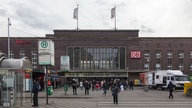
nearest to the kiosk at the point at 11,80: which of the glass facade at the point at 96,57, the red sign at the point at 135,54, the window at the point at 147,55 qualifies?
the glass facade at the point at 96,57

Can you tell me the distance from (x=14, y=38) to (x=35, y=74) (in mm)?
38949

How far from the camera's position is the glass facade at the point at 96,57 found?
8800 centimetres

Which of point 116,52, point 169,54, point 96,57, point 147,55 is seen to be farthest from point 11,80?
point 169,54

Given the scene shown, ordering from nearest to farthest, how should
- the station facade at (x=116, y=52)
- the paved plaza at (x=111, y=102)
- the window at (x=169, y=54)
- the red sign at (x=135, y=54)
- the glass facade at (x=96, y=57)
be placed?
the paved plaza at (x=111, y=102) < the red sign at (x=135, y=54) < the station facade at (x=116, y=52) < the glass facade at (x=96, y=57) < the window at (x=169, y=54)

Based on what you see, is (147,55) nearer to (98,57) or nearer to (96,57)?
(98,57)

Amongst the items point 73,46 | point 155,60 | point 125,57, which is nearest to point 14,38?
point 73,46

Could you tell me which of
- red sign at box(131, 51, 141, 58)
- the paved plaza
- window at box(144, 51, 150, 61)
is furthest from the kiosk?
window at box(144, 51, 150, 61)

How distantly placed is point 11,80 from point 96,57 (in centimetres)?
6544

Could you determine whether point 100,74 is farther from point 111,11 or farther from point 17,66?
point 17,66

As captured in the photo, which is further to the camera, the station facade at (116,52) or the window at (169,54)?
the window at (169,54)

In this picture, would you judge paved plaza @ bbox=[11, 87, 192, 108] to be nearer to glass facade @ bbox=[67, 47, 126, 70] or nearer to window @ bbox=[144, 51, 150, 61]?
glass facade @ bbox=[67, 47, 126, 70]

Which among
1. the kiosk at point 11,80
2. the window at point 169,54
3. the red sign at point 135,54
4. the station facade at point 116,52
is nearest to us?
the kiosk at point 11,80

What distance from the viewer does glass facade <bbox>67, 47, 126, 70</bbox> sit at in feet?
289

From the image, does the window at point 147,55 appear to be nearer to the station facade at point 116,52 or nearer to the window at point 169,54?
the station facade at point 116,52
